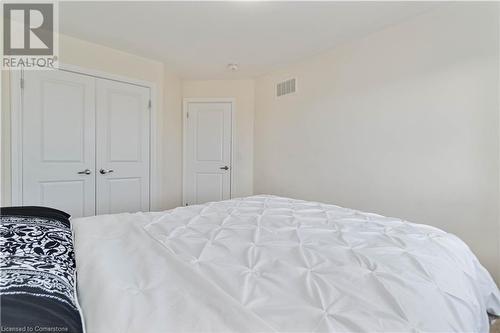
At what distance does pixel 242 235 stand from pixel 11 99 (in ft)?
8.57

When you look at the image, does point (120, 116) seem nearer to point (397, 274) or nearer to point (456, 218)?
point (397, 274)

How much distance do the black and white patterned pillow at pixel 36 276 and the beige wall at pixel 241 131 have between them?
306 cm

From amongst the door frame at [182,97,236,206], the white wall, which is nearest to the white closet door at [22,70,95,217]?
the door frame at [182,97,236,206]

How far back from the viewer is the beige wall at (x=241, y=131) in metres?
4.24

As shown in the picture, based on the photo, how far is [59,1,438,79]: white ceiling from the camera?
2.22 metres

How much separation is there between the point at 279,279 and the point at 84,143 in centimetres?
286

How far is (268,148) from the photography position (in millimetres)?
3982

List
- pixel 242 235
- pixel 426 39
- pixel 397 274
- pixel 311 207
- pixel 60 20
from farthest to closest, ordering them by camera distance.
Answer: pixel 60 20 → pixel 426 39 → pixel 311 207 → pixel 242 235 → pixel 397 274

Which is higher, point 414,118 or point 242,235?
point 414,118

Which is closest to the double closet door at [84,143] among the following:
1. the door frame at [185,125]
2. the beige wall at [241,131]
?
the door frame at [185,125]

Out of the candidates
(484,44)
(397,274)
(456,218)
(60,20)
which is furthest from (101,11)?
(456,218)

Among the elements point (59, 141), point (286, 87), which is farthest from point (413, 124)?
point (59, 141)

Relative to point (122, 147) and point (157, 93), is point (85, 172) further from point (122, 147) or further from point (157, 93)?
point (157, 93)

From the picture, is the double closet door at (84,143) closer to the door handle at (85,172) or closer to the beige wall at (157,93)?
the door handle at (85,172)
